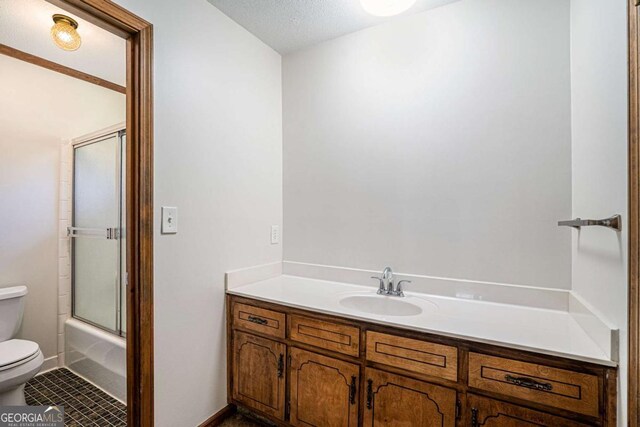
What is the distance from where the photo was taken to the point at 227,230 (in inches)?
71.5

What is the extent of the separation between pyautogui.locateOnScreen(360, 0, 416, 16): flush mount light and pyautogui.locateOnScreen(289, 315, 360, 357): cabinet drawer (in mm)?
1619

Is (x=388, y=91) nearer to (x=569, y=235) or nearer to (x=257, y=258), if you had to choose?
(x=569, y=235)

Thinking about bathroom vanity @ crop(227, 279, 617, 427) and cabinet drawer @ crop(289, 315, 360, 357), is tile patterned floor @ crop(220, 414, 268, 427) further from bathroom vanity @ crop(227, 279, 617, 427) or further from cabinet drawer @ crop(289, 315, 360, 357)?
cabinet drawer @ crop(289, 315, 360, 357)

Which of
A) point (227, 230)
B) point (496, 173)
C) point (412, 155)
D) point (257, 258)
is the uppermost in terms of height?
point (412, 155)

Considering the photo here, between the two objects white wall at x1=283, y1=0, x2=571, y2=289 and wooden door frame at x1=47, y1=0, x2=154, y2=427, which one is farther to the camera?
white wall at x1=283, y1=0, x2=571, y2=289

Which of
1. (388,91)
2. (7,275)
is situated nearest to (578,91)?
(388,91)

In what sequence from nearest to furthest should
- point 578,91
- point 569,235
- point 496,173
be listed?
1. point 578,91
2. point 569,235
3. point 496,173

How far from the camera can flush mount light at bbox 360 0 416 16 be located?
1502mm

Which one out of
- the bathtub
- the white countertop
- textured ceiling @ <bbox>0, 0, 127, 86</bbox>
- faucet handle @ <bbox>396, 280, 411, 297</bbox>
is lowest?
the bathtub

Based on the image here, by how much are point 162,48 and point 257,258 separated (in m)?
1.31

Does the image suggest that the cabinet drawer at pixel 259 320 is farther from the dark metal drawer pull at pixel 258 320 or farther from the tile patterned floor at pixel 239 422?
the tile patterned floor at pixel 239 422

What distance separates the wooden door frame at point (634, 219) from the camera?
0.83 metres

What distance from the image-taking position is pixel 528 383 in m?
1.06

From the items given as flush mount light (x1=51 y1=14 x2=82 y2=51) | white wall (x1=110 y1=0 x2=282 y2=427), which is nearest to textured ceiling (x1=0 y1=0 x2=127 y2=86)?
flush mount light (x1=51 y1=14 x2=82 y2=51)
